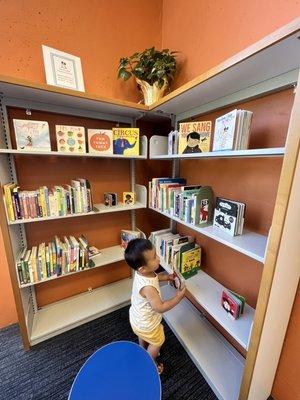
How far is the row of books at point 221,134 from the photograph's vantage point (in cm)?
94

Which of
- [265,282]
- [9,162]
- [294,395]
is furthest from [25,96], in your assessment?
[294,395]

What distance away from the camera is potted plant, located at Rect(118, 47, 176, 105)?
4.78ft

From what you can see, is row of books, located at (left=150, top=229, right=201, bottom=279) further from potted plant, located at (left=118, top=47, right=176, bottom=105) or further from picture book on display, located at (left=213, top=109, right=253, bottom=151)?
potted plant, located at (left=118, top=47, right=176, bottom=105)

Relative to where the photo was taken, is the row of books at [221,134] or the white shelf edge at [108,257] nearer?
the row of books at [221,134]

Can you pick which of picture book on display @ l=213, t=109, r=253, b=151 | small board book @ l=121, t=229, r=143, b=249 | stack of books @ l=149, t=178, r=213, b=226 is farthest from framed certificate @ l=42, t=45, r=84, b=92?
small board book @ l=121, t=229, r=143, b=249

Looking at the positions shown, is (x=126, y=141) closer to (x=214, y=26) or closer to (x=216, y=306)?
(x=214, y=26)

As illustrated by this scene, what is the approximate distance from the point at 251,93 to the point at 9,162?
5.59 ft

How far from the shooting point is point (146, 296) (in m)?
1.09

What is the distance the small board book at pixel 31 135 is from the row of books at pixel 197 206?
0.91m

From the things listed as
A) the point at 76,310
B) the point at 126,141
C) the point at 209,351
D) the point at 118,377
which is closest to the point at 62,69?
the point at 126,141

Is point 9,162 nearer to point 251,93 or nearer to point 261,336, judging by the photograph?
point 251,93

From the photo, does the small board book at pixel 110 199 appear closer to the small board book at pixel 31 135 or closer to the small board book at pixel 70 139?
the small board book at pixel 70 139

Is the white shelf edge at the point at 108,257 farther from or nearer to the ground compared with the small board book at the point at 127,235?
nearer to the ground

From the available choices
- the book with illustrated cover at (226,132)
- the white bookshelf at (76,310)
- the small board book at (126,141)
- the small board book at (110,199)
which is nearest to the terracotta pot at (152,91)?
the small board book at (126,141)
